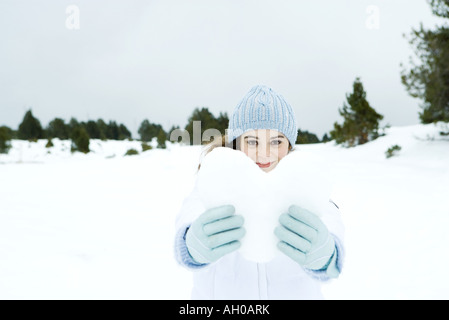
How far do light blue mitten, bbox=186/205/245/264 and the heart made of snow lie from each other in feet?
0.10

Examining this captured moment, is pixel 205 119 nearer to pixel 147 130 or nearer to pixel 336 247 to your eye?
pixel 147 130

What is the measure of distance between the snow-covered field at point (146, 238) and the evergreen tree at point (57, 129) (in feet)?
71.8

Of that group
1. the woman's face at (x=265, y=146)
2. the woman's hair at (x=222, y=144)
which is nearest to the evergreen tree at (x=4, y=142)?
the woman's hair at (x=222, y=144)

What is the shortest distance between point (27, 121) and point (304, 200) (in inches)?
1119

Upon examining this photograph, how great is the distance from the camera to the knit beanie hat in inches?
57.3

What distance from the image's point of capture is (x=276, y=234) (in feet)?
3.28

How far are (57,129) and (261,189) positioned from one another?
29.3 meters

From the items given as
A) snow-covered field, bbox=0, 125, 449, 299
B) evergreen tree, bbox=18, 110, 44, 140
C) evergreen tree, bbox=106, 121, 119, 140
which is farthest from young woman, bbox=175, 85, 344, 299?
evergreen tree, bbox=106, 121, 119, 140

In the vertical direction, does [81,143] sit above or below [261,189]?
above

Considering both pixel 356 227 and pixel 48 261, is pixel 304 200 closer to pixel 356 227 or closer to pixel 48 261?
pixel 48 261

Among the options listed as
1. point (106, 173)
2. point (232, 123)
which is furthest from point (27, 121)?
point (232, 123)

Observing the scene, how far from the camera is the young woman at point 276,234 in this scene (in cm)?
99

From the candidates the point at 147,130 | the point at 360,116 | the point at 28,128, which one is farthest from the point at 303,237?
the point at 147,130
